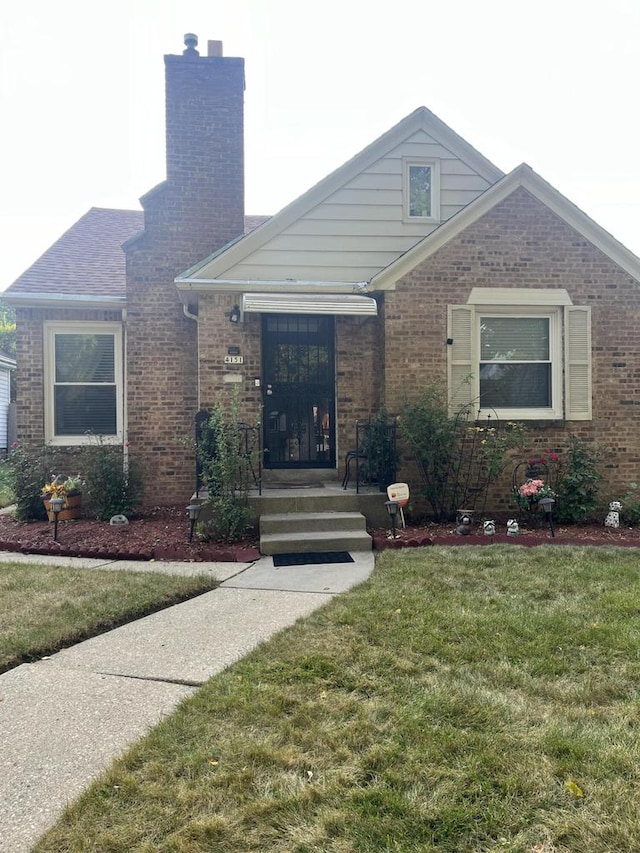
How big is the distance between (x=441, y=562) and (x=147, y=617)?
8.90 ft

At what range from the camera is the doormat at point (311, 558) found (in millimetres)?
5520

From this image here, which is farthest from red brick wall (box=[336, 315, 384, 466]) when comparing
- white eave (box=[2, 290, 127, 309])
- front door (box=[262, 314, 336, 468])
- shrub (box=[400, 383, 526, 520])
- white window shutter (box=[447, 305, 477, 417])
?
white eave (box=[2, 290, 127, 309])

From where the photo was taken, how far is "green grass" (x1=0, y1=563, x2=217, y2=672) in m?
3.56

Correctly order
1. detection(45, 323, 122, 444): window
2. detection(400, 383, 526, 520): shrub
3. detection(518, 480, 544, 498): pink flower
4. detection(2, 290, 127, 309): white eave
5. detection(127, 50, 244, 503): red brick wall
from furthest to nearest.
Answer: detection(45, 323, 122, 444): window
detection(127, 50, 244, 503): red brick wall
detection(2, 290, 127, 309): white eave
detection(400, 383, 526, 520): shrub
detection(518, 480, 544, 498): pink flower

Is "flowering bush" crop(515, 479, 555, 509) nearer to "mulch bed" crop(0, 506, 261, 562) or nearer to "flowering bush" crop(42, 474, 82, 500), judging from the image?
"mulch bed" crop(0, 506, 261, 562)

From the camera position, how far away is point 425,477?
7.00 meters

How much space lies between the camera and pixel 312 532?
6234 millimetres

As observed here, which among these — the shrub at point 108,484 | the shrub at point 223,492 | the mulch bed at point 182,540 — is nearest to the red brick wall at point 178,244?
the shrub at point 108,484

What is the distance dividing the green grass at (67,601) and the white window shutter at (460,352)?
4.24m

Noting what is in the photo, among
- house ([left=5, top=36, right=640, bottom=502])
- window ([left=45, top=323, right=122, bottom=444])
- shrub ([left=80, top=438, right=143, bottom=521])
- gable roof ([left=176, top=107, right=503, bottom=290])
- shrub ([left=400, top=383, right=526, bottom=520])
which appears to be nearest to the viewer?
shrub ([left=400, top=383, right=526, bottom=520])

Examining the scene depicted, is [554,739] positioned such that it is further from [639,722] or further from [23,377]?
[23,377]

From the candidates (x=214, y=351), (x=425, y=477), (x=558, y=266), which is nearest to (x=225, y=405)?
(x=214, y=351)

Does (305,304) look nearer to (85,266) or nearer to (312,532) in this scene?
(312,532)

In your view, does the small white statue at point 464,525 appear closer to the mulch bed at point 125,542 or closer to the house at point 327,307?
the house at point 327,307
